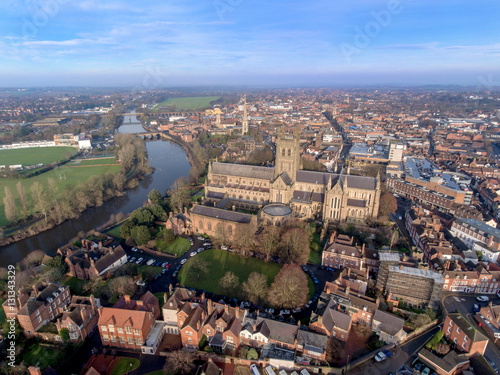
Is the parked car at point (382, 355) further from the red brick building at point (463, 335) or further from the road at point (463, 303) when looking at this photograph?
the road at point (463, 303)

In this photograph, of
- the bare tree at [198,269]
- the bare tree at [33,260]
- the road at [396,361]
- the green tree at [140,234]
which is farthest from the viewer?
the green tree at [140,234]

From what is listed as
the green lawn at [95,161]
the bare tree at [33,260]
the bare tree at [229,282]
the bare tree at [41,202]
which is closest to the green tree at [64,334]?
the bare tree at [229,282]

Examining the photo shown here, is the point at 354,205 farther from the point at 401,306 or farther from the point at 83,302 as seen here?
the point at 83,302

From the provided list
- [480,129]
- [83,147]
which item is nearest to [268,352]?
[83,147]

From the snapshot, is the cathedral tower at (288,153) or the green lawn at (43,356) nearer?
the green lawn at (43,356)

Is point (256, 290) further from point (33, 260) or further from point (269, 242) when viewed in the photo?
point (33, 260)

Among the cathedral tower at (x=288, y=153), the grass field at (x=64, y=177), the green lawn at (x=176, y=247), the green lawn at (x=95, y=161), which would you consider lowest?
the green lawn at (x=176, y=247)

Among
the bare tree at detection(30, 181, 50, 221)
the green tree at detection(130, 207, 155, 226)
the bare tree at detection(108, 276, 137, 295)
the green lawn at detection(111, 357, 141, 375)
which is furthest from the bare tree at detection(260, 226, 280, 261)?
the bare tree at detection(30, 181, 50, 221)
